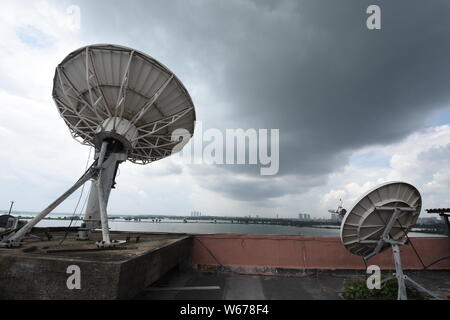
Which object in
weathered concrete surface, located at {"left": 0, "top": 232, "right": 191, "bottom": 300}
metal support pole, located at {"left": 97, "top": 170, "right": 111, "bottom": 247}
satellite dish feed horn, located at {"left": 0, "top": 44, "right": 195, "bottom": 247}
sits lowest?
weathered concrete surface, located at {"left": 0, "top": 232, "right": 191, "bottom": 300}

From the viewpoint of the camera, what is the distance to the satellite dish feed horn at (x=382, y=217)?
25.8 ft

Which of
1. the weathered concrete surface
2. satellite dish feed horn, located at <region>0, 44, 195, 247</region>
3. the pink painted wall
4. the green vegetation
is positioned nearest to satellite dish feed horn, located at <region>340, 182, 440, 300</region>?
the green vegetation

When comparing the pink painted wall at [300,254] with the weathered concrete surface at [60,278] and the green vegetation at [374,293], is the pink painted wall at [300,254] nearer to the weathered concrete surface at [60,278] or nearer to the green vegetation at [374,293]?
the green vegetation at [374,293]

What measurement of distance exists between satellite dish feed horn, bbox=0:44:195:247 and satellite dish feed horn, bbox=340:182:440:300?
1075 centimetres

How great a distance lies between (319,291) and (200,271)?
252 inches

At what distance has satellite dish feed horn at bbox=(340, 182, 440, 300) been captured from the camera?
7.85 metres

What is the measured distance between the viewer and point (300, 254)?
38.4ft

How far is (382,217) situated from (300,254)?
512cm

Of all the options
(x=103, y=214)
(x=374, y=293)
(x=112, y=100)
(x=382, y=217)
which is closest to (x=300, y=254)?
(x=374, y=293)

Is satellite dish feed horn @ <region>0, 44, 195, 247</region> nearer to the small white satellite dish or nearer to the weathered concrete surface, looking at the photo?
the weathered concrete surface

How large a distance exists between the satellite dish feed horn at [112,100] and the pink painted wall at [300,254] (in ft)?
22.3

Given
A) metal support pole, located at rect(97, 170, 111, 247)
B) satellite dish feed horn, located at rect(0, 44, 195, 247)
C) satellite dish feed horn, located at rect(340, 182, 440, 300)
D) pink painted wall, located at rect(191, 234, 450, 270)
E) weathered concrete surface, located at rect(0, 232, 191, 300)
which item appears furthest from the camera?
pink painted wall, located at rect(191, 234, 450, 270)

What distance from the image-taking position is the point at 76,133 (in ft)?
48.9
